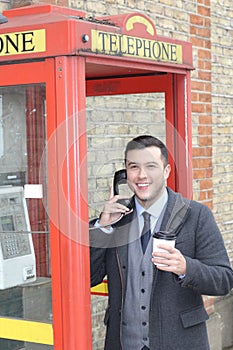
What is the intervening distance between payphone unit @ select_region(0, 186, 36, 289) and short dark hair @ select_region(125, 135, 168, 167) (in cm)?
54

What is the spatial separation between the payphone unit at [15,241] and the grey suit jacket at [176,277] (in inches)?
12.0

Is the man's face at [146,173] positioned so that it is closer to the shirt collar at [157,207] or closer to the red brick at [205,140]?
the shirt collar at [157,207]

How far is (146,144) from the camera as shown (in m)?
3.01

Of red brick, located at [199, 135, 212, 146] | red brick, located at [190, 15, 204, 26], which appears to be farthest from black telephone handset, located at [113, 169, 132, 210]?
red brick, located at [190, 15, 204, 26]

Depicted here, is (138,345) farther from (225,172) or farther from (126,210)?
(225,172)

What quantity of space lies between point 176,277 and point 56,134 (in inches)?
30.7

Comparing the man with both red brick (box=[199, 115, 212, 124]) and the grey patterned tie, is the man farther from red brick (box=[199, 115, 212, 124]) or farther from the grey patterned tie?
red brick (box=[199, 115, 212, 124])

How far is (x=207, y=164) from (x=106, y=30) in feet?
10.1

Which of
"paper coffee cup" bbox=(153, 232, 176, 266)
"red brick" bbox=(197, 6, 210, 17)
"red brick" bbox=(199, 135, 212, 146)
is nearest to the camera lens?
"paper coffee cup" bbox=(153, 232, 176, 266)

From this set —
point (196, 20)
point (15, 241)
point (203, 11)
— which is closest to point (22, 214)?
point (15, 241)

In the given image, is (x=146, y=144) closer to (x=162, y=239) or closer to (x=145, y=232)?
(x=145, y=232)

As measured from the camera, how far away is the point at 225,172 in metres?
6.23

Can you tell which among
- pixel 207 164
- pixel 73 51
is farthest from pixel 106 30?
pixel 207 164

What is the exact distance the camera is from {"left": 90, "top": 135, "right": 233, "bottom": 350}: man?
114 inches
